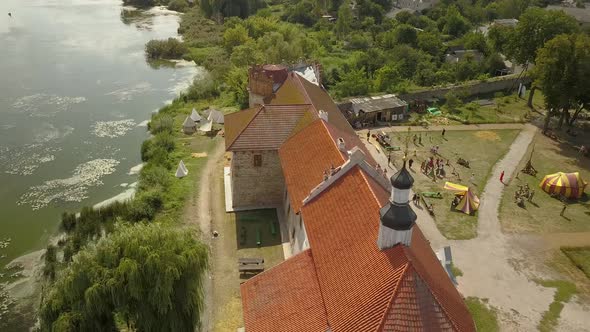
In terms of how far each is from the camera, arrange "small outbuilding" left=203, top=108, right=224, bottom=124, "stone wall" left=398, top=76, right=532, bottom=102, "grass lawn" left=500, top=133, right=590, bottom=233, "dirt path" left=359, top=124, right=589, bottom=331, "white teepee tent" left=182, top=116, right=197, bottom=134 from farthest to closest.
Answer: "stone wall" left=398, top=76, right=532, bottom=102 < "small outbuilding" left=203, top=108, right=224, bottom=124 < "white teepee tent" left=182, top=116, right=197, bottom=134 < "grass lawn" left=500, top=133, right=590, bottom=233 < "dirt path" left=359, top=124, right=589, bottom=331

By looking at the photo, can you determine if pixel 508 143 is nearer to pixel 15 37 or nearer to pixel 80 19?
pixel 15 37

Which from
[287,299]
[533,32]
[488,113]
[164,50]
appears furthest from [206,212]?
[164,50]

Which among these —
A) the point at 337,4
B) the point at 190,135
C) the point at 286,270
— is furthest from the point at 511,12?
the point at 286,270

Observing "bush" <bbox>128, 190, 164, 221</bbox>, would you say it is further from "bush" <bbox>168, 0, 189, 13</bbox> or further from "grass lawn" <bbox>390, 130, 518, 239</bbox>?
"bush" <bbox>168, 0, 189, 13</bbox>

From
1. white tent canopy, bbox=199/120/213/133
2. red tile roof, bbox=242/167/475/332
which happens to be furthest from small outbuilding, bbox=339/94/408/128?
red tile roof, bbox=242/167/475/332

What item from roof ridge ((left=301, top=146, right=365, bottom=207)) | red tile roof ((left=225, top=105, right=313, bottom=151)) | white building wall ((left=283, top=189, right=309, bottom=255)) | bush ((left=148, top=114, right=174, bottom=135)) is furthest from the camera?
bush ((left=148, top=114, right=174, bottom=135))

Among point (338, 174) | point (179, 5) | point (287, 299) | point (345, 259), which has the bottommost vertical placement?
point (287, 299)

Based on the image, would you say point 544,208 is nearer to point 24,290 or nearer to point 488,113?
point 488,113
